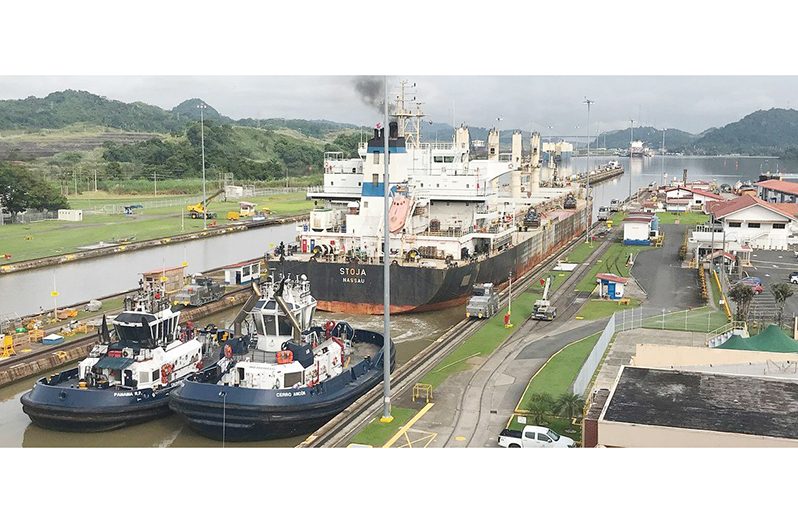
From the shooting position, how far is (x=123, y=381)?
18.6 m

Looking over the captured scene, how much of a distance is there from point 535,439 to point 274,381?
6.25m

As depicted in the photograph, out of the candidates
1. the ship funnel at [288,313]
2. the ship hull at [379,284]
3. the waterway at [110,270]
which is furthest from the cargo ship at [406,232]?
the ship funnel at [288,313]

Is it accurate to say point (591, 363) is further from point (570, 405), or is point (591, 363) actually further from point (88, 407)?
point (88, 407)

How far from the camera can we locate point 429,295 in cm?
3081

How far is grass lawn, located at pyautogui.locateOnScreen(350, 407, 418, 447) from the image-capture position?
15.7 metres

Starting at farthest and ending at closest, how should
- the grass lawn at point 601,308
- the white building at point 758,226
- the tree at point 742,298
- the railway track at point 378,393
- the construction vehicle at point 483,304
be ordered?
the white building at point 758,226, the grass lawn at point 601,308, the construction vehicle at point 483,304, the tree at point 742,298, the railway track at point 378,393

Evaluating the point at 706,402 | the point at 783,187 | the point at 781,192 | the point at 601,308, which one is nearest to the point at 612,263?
the point at 601,308

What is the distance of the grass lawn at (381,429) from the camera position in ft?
51.6

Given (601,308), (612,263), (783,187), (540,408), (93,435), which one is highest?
(783,187)

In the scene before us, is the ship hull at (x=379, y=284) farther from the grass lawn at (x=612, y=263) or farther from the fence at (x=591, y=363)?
the fence at (x=591, y=363)

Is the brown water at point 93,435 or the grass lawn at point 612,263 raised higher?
the grass lawn at point 612,263

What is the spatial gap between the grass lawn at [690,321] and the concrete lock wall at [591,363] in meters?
2.09

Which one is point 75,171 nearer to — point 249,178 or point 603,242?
point 249,178

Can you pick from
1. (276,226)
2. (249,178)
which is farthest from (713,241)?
(249,178)
